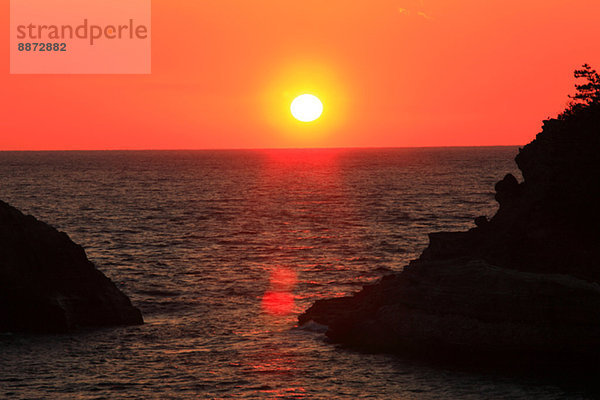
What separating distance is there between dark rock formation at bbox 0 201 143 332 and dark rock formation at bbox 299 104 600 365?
369 inches

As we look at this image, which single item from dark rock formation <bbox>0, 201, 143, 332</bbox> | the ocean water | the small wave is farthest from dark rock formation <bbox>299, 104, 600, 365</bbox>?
dark rock formation <bbox>0, 201, 143, 332</bbox>

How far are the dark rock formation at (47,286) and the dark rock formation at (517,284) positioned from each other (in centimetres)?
938

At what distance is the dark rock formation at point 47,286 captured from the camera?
34375 mm

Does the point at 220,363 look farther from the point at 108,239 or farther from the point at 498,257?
the point at 108,239

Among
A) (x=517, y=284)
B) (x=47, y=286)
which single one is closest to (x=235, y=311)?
(x=47, y=286)

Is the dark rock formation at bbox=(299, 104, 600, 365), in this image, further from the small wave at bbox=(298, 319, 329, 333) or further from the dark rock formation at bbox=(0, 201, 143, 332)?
the dark rock formation at bbox=(0, 201, 143, 332)

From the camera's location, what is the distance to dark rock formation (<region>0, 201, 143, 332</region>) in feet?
113

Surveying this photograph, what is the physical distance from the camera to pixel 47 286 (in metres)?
34.9

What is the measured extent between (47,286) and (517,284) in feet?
66.3

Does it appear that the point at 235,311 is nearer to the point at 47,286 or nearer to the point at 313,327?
the point at 313,327

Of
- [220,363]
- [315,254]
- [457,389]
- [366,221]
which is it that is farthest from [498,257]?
[366,221]

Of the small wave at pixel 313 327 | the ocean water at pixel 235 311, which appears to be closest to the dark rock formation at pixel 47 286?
the ocean water at pixel 235 311

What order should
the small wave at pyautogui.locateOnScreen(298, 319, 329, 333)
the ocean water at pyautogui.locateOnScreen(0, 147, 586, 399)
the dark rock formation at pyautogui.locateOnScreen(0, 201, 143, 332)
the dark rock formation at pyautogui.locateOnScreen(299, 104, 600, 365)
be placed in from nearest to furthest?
the ocean water at pyautogui.locateOnScreen(0, 147, 586, 399), the dark rock formation at pyautogui.locateOnScreen(299, 104, 600, 365), the dark rock formation at pyautogui.locateOnScreen(0, 201, 143, 332), the small wave at pyautogui.locateOnScreen(298, 319, 329, 333)

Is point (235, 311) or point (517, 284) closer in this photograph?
point (517, 284)
